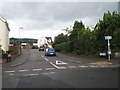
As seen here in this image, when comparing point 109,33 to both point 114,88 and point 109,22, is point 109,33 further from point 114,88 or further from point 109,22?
point 114,88

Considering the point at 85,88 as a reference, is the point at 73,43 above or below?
above

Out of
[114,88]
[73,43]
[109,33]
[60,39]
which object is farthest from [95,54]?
[60,39]

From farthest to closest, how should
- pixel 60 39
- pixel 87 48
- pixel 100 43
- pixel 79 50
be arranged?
pixel 60 39
pixel 79 50
pixel 87 48
pixel 100 43

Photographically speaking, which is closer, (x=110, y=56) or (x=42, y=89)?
(x=42, y=89)

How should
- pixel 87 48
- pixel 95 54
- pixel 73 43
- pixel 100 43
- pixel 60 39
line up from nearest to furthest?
pixel 100 43
pixel 95 54
pixel 87 48
pixel 73 43
pixel 60 39

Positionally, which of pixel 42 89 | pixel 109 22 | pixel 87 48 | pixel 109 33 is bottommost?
pixel 42 89

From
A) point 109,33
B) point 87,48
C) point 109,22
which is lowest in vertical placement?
point 87,48

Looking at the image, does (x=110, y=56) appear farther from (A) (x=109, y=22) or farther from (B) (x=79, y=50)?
(B) (x=79, y=50)

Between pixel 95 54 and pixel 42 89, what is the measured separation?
52.9ft

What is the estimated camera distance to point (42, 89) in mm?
6406

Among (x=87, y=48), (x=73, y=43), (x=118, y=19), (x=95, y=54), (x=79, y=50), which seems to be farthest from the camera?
(x=73, y=43)

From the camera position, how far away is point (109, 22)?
1883cm

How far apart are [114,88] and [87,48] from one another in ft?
56.9

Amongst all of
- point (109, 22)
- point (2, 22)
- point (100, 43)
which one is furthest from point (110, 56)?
point (2, 22)
